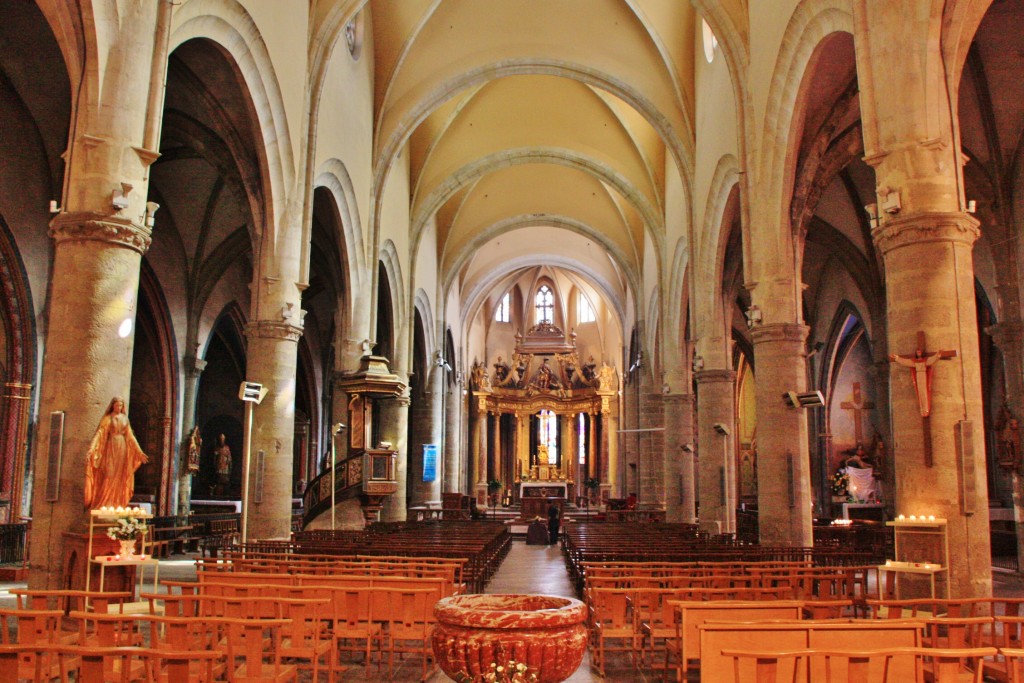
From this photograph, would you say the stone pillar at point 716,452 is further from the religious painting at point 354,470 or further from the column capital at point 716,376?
the religious painting at point 354,470

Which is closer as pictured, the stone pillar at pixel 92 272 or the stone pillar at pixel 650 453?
the stone pillar at pixel 92 272

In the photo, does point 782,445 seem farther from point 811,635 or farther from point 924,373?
point 811,635

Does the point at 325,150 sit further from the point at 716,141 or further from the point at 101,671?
the point at 101,671

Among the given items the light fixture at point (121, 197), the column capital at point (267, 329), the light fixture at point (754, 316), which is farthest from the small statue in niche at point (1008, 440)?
the light fixture at point (121, 197)

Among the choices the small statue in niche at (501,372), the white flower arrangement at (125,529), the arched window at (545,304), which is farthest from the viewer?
the arched window at (545,304)

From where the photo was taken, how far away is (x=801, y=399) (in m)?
13.2

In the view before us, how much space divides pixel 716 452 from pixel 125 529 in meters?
13.3

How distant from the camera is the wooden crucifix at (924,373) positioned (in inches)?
317

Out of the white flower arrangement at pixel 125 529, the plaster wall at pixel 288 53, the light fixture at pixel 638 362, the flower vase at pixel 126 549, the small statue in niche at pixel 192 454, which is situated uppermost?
the plaster wall at pixel 288 53

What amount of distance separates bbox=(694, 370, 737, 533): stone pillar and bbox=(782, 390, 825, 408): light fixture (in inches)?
192

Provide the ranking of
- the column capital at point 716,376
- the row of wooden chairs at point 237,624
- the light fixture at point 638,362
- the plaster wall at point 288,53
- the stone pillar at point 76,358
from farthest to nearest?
the light fixture at point 638,362 → the column capital at point 716,376 → the plaster wall at point 288,53 → the stone pillar at point 76,358 → the row of wooden chairs at point 237,624

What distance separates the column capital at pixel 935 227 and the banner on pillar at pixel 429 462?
72.0 feet

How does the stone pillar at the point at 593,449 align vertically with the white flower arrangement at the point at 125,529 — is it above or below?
above

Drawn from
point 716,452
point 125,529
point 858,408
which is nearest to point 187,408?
point 716,452
